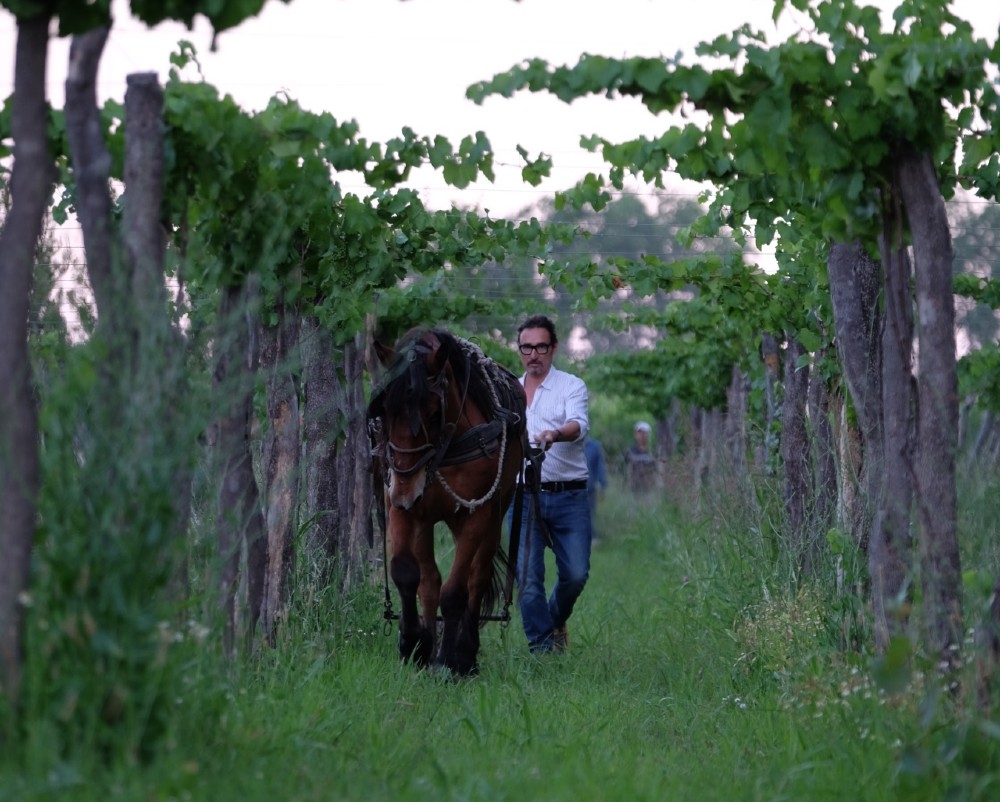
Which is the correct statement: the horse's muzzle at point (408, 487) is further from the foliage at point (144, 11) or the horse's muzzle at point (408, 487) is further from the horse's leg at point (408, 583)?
the foliage at point (144, 11)

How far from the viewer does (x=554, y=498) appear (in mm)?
10477

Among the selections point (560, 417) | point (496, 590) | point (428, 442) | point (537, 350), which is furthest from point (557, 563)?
point (428, 442)

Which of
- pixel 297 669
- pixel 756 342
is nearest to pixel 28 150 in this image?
pixel 297 669

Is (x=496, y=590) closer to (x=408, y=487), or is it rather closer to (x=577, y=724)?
(x=408, y=487)

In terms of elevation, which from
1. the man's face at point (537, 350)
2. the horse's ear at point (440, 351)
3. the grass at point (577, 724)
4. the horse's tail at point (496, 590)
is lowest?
the grass at point (577, 724)

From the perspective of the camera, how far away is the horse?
8227 mm

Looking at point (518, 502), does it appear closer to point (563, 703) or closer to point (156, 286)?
point (563, 703)

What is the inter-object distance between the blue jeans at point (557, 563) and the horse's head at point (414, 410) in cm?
156

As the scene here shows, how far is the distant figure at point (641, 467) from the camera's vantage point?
32.7m

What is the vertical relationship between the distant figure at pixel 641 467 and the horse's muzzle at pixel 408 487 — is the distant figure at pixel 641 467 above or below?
above

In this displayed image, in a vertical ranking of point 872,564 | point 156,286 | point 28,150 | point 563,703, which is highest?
point 28,150

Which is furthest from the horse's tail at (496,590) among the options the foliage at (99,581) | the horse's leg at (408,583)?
the foliage at (99,581)

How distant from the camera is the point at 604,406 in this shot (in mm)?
70625

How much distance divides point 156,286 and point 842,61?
250 centimetres
